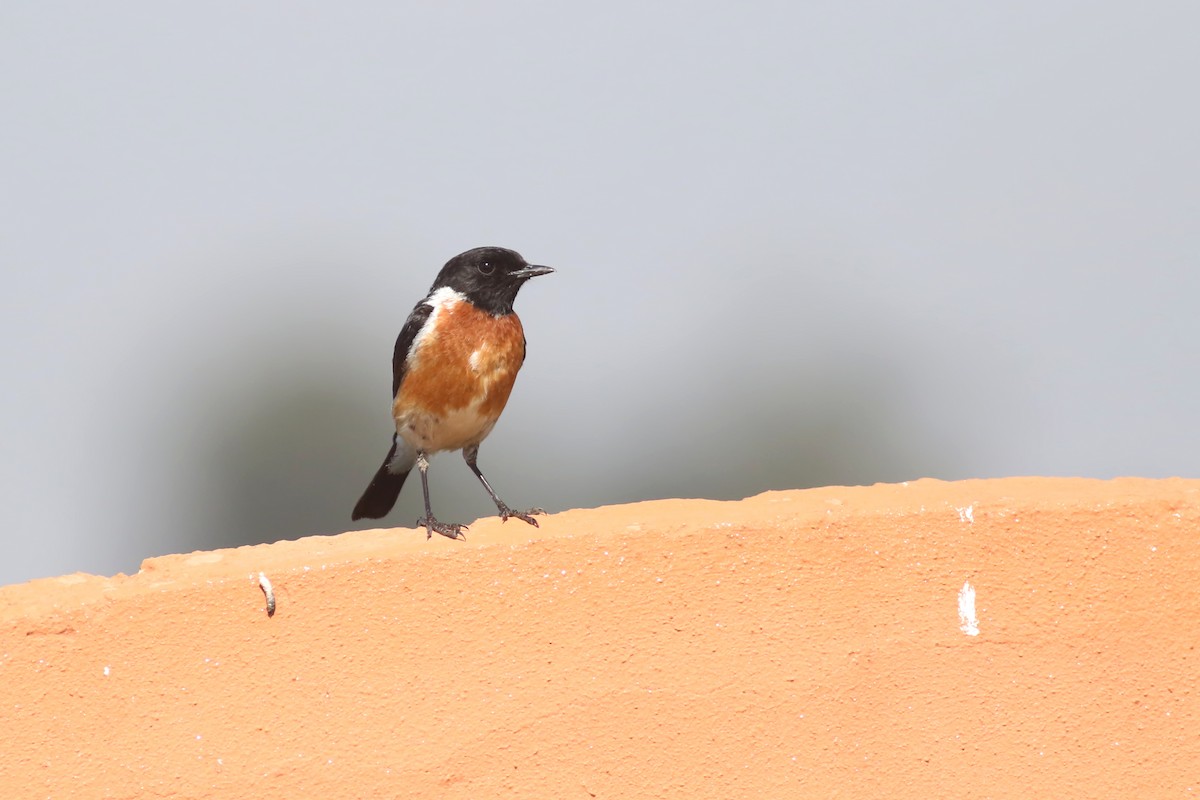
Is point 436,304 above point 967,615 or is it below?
above

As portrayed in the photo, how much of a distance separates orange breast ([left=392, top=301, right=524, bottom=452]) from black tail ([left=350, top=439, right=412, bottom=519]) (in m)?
0.70

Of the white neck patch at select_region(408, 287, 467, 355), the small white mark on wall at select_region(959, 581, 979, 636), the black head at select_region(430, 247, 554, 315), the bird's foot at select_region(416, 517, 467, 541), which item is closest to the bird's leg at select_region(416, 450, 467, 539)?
the bird's foot at select_region(416, 517, 467, 541)

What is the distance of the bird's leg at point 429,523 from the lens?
14.1 ft

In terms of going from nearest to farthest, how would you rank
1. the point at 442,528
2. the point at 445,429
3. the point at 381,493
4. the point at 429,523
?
the point at 442,528
the point at 429,523
the point at 445,429
the point at 381,493

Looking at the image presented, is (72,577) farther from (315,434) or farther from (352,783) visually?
(315,434)

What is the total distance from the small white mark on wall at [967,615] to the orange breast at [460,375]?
10.7 feet

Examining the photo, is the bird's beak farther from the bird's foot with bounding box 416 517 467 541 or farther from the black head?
the bird's foot with bounding box 416 517 467 541

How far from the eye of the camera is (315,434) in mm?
30484

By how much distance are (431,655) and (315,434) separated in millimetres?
27394

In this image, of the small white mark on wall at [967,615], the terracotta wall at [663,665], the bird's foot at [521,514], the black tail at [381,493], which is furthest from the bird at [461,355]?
the small white mark on wall at [967,615]

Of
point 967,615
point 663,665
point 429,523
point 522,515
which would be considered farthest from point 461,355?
point 967,615

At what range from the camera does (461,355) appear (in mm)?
6500

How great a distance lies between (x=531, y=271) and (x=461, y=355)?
1.89ft

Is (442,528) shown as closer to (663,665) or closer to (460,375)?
(460,375)
